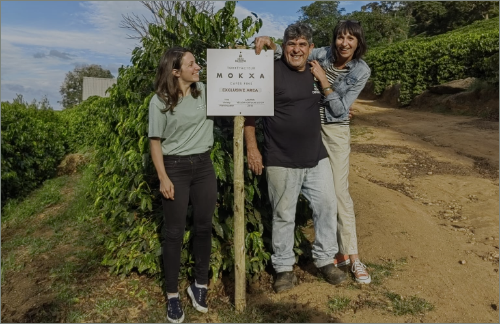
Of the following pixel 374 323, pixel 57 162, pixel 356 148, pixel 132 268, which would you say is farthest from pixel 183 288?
pixel 57 162

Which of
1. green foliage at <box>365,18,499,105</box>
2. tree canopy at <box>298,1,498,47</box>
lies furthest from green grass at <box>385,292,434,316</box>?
tree canopy at <box>298,1,498,47</box>

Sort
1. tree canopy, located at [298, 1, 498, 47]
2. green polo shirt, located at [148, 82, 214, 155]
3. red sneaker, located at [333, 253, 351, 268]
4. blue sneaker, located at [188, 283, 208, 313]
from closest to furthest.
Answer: green polo shirt, located at [148, 82, 214, 155] → blue sneaker, located at [188, 283, 208, 313] → red sneaker, located at [333, 253, 351, 268] → tree canopy, located at [298, 1, 498, 47]

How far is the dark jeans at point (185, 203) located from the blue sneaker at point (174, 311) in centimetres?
8

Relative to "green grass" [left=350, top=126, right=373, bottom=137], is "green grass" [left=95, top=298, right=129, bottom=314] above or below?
below

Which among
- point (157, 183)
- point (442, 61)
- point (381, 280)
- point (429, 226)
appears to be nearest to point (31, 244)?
point (157, 183)

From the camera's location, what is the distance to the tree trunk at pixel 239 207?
3148 mm

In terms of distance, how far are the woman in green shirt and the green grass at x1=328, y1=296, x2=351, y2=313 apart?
108cm

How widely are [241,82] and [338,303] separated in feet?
5.92

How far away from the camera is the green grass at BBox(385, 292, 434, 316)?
10.7 feet

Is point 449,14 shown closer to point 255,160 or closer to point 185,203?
point 255,160

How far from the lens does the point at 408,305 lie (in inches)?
132

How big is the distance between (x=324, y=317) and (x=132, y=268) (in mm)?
1731

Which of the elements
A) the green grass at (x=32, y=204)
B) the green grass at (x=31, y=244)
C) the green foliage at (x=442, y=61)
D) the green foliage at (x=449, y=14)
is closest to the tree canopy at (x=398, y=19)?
the green foliage at (x=449, y=14)

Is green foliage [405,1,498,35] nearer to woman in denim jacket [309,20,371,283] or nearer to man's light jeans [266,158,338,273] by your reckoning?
woman in denim jacket [309,20,371,283]
